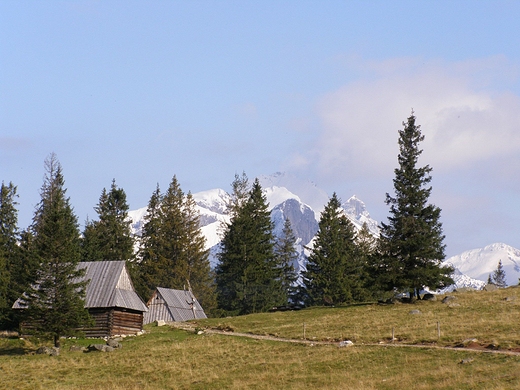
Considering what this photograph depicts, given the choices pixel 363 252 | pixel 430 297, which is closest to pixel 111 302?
pixel 430 297

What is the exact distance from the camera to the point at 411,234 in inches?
2847

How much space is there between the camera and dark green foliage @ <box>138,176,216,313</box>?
308 feet

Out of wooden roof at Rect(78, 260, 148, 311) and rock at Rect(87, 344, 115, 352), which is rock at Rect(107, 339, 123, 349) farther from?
wooden roof at Rect(78, 260, 148, 311)

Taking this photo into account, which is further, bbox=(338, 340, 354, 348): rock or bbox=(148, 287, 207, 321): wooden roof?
bbox=(148, 287, 207, 321): wooden roof

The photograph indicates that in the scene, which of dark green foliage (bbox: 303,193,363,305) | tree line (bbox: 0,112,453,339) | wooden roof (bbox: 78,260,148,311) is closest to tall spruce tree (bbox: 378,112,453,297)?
tree line (bbox: 0,112,453,339)

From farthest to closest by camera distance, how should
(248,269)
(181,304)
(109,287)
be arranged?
(248,269) < (181,304) < (109,287)

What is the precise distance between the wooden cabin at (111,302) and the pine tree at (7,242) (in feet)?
23.0

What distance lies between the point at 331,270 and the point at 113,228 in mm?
28330

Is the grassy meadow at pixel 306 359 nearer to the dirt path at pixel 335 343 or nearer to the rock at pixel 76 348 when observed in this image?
the dirt path at pixel 335 343

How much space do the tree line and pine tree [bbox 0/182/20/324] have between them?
0.45 feet

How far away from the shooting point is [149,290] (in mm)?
91062

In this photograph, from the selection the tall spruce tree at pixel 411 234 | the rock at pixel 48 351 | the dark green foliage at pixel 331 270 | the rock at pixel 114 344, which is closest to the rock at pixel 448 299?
the tall spruce tree at pixel 411 234

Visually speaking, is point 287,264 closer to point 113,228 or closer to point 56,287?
point 113,228

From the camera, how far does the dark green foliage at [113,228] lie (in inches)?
3548
